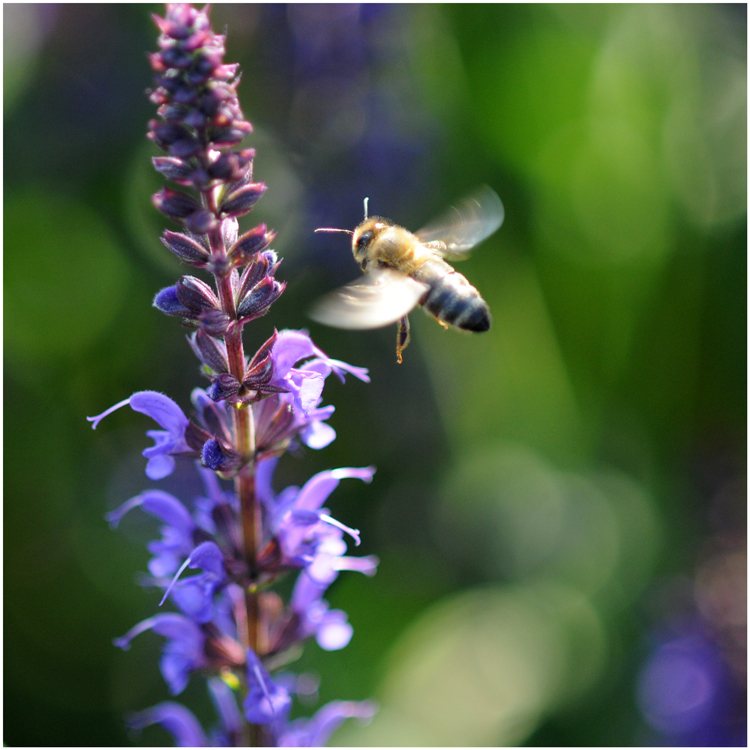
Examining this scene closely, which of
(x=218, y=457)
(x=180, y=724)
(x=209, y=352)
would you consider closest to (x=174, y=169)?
(x=209, y=352)

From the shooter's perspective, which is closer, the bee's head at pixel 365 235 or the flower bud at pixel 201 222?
the flower bud at pixel 201 222

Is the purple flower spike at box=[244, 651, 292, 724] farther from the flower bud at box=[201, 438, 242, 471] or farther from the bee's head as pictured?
the bee's head

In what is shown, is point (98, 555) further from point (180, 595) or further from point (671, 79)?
point (671, 79)

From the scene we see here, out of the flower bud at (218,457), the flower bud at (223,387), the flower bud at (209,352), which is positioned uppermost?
the flower bud at (209,352)

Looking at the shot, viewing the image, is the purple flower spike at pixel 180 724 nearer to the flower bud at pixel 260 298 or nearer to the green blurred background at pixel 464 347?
the green blurred background at pixel 464 347

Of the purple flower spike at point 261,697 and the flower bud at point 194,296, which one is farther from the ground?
the flower bud at point 194,296

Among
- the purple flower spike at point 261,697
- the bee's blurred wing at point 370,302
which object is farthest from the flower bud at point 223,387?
the purple flower spike at point 261,697
